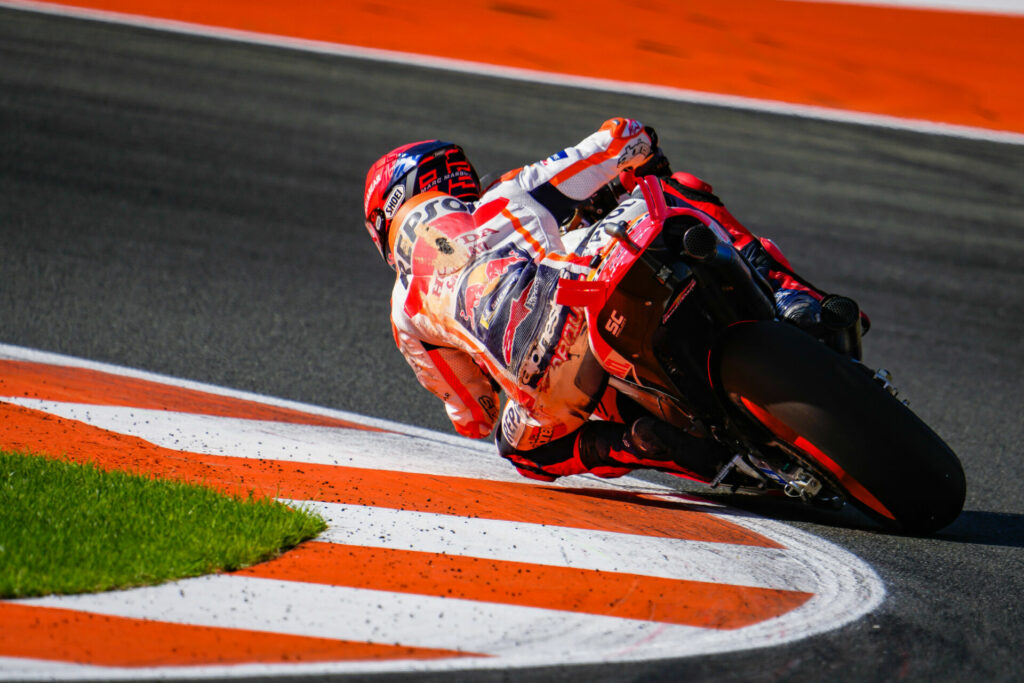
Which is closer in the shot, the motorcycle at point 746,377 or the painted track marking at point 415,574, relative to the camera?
the painted track marking at point 415,574

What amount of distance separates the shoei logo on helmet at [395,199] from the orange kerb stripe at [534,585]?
140 cm

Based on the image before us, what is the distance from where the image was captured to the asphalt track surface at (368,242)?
154 inches

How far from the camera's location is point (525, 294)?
3986mm

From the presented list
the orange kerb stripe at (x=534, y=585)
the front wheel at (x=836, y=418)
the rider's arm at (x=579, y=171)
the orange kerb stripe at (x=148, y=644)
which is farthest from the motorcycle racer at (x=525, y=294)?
the orange kerb stripe at (x=148, y=644)

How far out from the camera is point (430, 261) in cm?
423

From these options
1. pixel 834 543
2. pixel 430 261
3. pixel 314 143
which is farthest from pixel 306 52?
pixel 834 543

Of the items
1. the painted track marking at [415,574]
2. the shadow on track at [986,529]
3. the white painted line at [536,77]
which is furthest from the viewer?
the white painted line at [536,77]

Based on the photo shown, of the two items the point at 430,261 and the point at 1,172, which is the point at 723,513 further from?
the point at 1,172

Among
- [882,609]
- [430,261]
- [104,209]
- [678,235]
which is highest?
[678,235]

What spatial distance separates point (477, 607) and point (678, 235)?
4.35 ft

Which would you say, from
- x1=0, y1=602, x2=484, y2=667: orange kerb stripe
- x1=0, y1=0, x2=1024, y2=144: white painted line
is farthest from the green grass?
x1=0, y1=0, x2=1024, y2=144: white painted line

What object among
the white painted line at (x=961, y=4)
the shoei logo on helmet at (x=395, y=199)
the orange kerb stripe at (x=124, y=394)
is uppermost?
the white painted line at (x=961, y=4)

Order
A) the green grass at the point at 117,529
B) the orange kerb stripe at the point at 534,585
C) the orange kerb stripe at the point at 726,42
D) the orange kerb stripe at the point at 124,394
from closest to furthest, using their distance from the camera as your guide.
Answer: the green grass at the point at 117,529 → the orange kerb stripe at the point at 534,585 → the orange kerb stripe at the point at 124,394 → the orange kerb stripe at the point at 726,42

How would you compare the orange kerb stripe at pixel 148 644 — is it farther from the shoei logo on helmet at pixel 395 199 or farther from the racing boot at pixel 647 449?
the shoei logo on helmet at pixel 395 199
